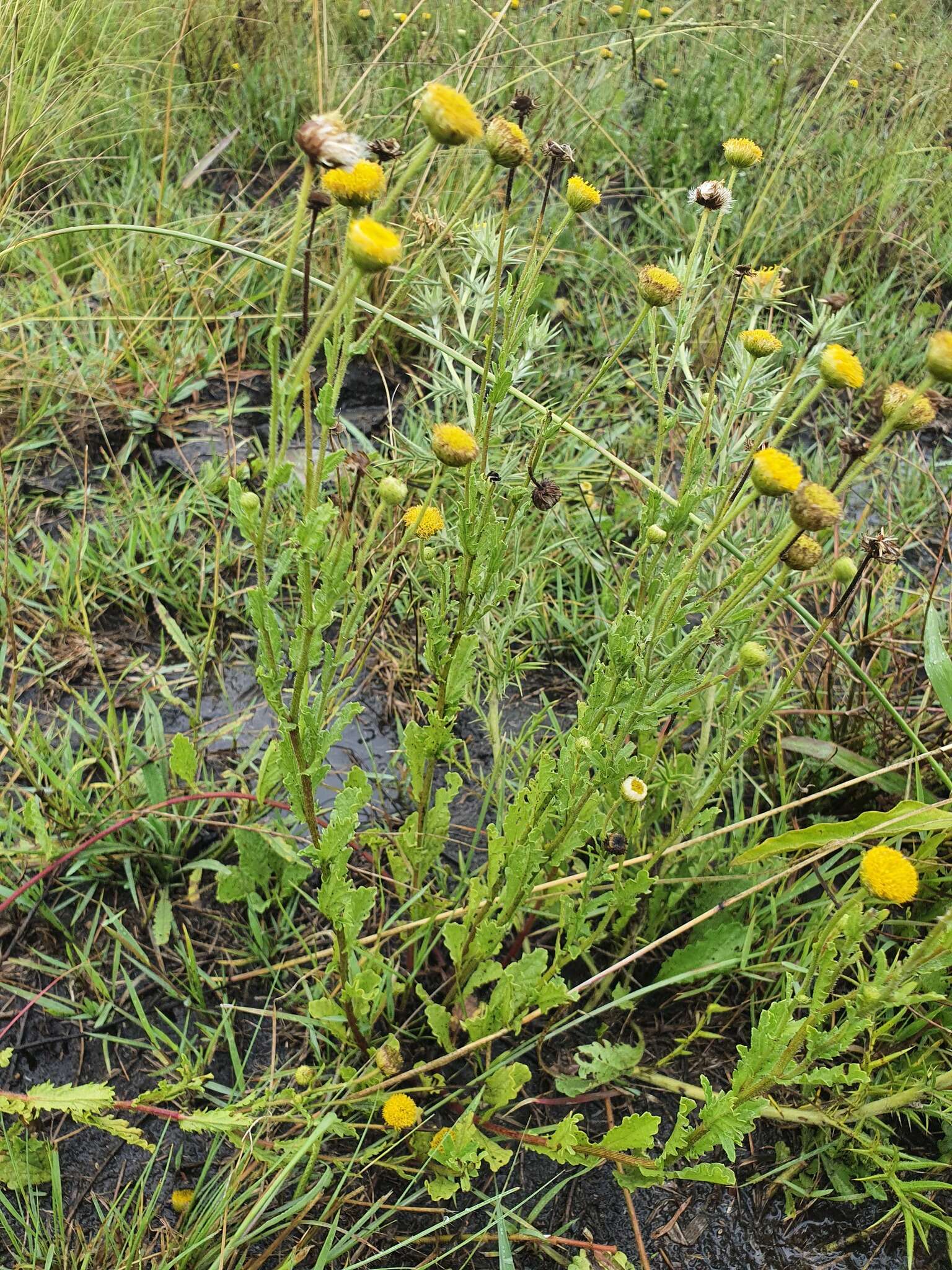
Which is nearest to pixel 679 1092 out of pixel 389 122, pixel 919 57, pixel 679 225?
pixel 679 225

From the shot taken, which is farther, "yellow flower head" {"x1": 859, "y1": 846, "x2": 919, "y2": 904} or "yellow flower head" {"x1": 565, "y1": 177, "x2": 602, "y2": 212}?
"yellow flower head" {"x1": 565, "y1": 177, "x2": 602, "y2": 212}

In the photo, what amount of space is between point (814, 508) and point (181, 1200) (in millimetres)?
1400

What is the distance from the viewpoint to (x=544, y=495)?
1596mm

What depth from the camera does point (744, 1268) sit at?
1472mm

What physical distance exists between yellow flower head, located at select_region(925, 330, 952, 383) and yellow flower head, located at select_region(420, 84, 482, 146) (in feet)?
1.91

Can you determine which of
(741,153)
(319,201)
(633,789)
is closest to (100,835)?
(633,789)

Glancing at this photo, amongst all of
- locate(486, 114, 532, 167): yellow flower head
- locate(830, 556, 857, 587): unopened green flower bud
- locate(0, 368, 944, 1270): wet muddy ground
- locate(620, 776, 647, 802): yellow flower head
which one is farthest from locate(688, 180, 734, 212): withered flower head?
locate(0, 368, 944, 1270): wet muddy ground

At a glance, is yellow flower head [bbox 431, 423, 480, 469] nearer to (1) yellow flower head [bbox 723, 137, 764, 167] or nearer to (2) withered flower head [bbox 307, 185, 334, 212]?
(2) withered flower head [bbox 307, 185, 334, 212]

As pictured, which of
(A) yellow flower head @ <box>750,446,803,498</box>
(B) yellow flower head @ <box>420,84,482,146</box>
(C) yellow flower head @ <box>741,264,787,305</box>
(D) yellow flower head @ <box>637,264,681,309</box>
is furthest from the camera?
(C) yellow flower head @ <box>741,264,787,305</box>

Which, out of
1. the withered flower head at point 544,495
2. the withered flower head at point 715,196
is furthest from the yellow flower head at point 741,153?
the withered flower head at point 544,495

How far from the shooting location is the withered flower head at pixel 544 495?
5.20 feet

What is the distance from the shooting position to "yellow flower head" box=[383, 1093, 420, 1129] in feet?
4.57

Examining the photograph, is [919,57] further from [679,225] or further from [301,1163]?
[301,1163]

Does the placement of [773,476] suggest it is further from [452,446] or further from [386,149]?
[386,149]
